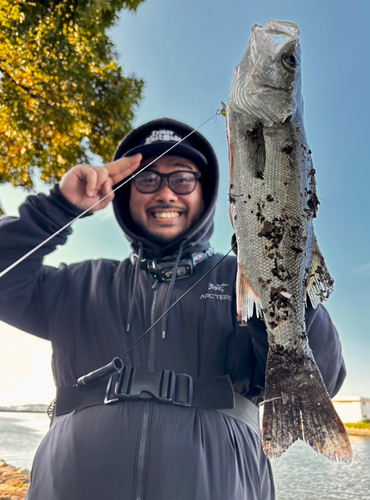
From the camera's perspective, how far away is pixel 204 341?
2230mm

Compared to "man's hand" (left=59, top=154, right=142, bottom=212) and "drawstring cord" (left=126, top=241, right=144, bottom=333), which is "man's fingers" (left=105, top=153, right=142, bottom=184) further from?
"drawstring cord" (left=126, top=241, right=144, bottom=333)

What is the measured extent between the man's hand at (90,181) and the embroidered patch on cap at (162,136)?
40cm

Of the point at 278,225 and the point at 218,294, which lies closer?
the point at 278,225

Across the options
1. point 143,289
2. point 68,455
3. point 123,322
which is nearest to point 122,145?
point 143,289

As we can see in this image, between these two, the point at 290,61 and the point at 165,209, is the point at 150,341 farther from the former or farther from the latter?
the point at 290,61

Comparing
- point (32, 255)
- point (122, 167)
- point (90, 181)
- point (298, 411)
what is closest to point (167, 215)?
point (122, 167)

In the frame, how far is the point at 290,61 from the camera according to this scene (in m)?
1.92

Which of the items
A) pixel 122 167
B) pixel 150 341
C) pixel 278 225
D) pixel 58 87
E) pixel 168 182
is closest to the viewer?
pixel 278 225

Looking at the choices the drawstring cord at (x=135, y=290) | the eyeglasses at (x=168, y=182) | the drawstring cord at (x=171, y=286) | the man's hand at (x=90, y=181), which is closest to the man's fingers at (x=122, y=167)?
the man's hand at (x=90, y=181)

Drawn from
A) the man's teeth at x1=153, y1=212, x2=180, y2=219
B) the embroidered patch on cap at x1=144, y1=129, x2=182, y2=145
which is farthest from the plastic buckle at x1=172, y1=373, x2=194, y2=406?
the embroidered patch on cap at x1=144, y1=129, x2=182, y2=145

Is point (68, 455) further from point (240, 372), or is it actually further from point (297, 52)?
point (297, 52)

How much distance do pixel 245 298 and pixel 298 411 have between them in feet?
1.67

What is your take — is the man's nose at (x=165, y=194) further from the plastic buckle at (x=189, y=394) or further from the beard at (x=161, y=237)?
the plastic buckle at (x=189, y=394)

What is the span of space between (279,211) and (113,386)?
1.26 m
